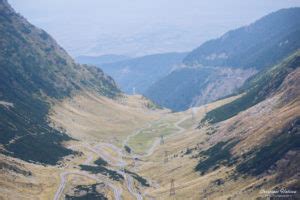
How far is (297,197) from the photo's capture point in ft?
649
